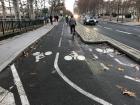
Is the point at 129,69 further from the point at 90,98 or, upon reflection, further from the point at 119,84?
the point at 90,98

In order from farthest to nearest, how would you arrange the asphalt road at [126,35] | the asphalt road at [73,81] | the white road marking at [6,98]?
1. the asphalt road at [126,35]
2. the asphalt road at [73,81]
3. the white road marking at [6,98]

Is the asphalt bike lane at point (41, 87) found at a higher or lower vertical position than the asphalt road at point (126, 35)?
higher

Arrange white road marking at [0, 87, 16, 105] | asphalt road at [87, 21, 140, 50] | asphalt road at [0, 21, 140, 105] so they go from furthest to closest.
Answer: asphalt road at [87, 21, 140, 50] < asphalt road at [0, 21, 140, 105] < white road marking at [0, 87, 16, 105]

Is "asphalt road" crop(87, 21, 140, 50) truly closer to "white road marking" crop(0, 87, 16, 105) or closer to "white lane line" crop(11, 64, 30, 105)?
"white lane line" crop(11, 64, 30, 105)

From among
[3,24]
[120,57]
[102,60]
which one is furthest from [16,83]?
[3,24]

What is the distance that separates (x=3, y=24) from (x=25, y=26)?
10440 mm

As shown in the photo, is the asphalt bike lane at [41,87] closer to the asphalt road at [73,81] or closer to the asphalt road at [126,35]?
the asphalt road at [73,81]

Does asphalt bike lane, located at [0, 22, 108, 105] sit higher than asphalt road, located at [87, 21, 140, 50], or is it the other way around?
asphalt bike lane, located at [0, 22, 108, 105]

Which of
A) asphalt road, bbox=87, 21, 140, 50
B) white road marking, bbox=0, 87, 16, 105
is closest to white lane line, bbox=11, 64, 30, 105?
white road marking, bbox=0, 87, 16, 105

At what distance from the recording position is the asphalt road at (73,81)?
6602 millimetres

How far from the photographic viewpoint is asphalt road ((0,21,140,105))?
660 centimetres

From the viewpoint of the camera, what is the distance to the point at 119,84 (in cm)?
798

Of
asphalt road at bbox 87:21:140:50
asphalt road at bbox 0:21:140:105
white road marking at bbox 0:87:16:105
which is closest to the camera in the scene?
white road marking at bbox 0:87:16:105

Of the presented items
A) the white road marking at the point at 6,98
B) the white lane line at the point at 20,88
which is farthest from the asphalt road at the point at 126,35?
the white road marking at the point at 6,98
